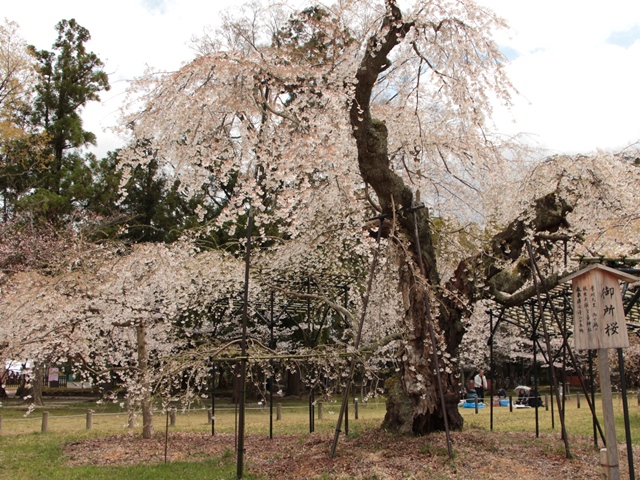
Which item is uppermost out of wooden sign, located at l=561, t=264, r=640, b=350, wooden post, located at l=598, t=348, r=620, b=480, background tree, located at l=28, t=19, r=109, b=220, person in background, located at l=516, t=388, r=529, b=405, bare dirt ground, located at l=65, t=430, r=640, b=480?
background tree, located at l=28, t=19, r=109, b=220

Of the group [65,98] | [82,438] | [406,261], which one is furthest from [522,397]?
[65,98]

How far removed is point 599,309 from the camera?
4.96 meters

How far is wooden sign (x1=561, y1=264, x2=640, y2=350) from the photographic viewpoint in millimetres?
4844

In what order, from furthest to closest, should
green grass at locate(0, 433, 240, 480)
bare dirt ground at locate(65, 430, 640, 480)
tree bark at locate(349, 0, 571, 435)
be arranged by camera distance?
tree bark at locate(349, 0, 571, 435) → green grass at locate(0, 433, 240, 480) → bare dirt ground at locate(65, 430, 640, 480)

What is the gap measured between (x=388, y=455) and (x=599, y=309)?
294 centimetres

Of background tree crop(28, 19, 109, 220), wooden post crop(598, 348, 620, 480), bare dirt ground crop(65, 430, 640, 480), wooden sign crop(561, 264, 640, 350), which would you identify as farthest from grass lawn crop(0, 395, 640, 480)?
background tree crop(28, 19, 109, 220)

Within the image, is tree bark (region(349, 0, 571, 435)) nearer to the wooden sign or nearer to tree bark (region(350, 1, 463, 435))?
tree bark (region(350, 1, 463, 435))

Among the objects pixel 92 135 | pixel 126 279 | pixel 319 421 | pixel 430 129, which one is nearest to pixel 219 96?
pixel 430 129

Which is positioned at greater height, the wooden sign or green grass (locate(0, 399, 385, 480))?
the wooden sign

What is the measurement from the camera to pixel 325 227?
883 cm

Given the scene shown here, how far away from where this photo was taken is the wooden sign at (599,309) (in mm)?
4844

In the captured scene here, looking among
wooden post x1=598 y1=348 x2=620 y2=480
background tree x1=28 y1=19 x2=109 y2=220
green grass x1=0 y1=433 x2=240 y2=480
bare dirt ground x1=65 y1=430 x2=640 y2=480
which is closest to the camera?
wooden post x1=598 y1=348 x2=620 y2=480

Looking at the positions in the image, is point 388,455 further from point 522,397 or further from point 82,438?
point 522,397

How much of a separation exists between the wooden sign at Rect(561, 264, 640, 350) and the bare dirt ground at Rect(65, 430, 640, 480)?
160 centimetres
